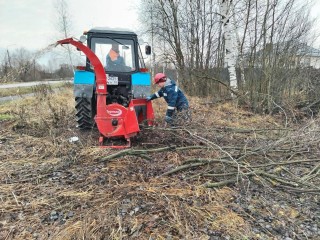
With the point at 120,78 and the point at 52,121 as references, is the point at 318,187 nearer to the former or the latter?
the point at 120,78

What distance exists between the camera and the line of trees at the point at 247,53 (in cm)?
1038

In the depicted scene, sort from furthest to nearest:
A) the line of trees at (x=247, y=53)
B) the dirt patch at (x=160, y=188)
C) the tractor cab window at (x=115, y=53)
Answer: the line of trees at (x=247, y=53), the tractor cab window at (x=115, y=53), the dirt patch at (x=160, y=188)

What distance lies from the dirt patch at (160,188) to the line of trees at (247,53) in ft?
16.0

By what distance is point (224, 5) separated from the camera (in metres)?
11.7

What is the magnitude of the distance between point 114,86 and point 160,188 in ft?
10.5

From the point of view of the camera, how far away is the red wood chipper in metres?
5.23

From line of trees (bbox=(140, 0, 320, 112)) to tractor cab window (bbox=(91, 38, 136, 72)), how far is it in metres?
4.61

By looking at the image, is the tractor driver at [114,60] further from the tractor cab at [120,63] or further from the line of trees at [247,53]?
the line of trees at [247,53]

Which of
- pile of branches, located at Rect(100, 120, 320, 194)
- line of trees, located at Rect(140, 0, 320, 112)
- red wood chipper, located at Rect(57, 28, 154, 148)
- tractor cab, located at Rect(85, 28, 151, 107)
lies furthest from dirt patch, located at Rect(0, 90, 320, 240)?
line of trees, located at Rect(140, 0, 320, 112)

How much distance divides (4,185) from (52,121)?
334 centimetres

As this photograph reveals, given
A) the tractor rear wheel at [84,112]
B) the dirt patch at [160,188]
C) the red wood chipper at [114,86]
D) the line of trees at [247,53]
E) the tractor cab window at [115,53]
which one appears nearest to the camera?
the dirt patch at [160,188]

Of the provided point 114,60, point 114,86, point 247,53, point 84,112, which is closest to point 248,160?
point 114,86

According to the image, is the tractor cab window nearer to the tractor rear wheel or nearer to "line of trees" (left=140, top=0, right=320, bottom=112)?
the tractor rear wheel

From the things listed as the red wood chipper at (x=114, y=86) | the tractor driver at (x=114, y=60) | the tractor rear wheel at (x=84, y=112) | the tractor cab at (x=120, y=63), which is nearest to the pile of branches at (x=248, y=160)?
the red wood chipper at (x=114, y=86)
